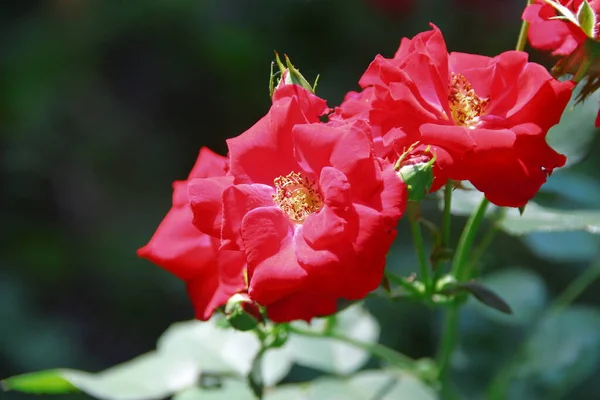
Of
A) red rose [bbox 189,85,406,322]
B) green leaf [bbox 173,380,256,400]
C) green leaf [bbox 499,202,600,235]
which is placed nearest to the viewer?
red rose [bbox 189,85,406,322]

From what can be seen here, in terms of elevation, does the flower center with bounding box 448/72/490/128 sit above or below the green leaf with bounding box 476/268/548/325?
above

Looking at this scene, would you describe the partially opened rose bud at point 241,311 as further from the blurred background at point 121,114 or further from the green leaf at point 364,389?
the blurred background at point 121,114

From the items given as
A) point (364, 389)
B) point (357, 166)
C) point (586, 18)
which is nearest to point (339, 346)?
point (364, 389)

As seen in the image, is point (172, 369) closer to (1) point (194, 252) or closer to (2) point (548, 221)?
(1) point (194, 252)

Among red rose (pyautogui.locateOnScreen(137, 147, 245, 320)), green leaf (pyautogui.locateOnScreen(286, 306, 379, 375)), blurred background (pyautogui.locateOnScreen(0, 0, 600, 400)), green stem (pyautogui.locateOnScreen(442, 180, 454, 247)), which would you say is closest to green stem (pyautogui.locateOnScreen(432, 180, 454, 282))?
green stem (pyautogui.locateOnScreen(442, 180, 454, 247))

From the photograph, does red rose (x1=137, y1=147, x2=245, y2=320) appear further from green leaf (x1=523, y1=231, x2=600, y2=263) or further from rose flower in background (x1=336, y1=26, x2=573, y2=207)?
green leaf (x1=523, y1=231, x2=600, y2=263)

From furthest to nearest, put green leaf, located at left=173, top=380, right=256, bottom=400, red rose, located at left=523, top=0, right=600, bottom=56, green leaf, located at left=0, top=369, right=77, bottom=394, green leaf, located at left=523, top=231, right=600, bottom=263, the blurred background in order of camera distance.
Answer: the blurred background → green leaf, located at left=523, top=231, right=600, bottom=263 → green leaf, located at left=173, top=380, right=256, bottom=400 → green leaf, located at left=0, top=369, right=77, bottom=394 → red rose, located at left=523, top=0, right=600, bottom=56

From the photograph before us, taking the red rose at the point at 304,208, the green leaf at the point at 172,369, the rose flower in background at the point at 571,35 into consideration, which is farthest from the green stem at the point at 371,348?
the rose flower in background at the point at 571,35

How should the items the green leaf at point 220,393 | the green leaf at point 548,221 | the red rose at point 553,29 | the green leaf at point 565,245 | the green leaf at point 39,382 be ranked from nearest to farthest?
1. the red rose at point 553,29
2. the green leaf at point 548,221
3. the green leaf at point 39,382
4. the green leaf at point 220,393
5. the green leaf at point 565,245
